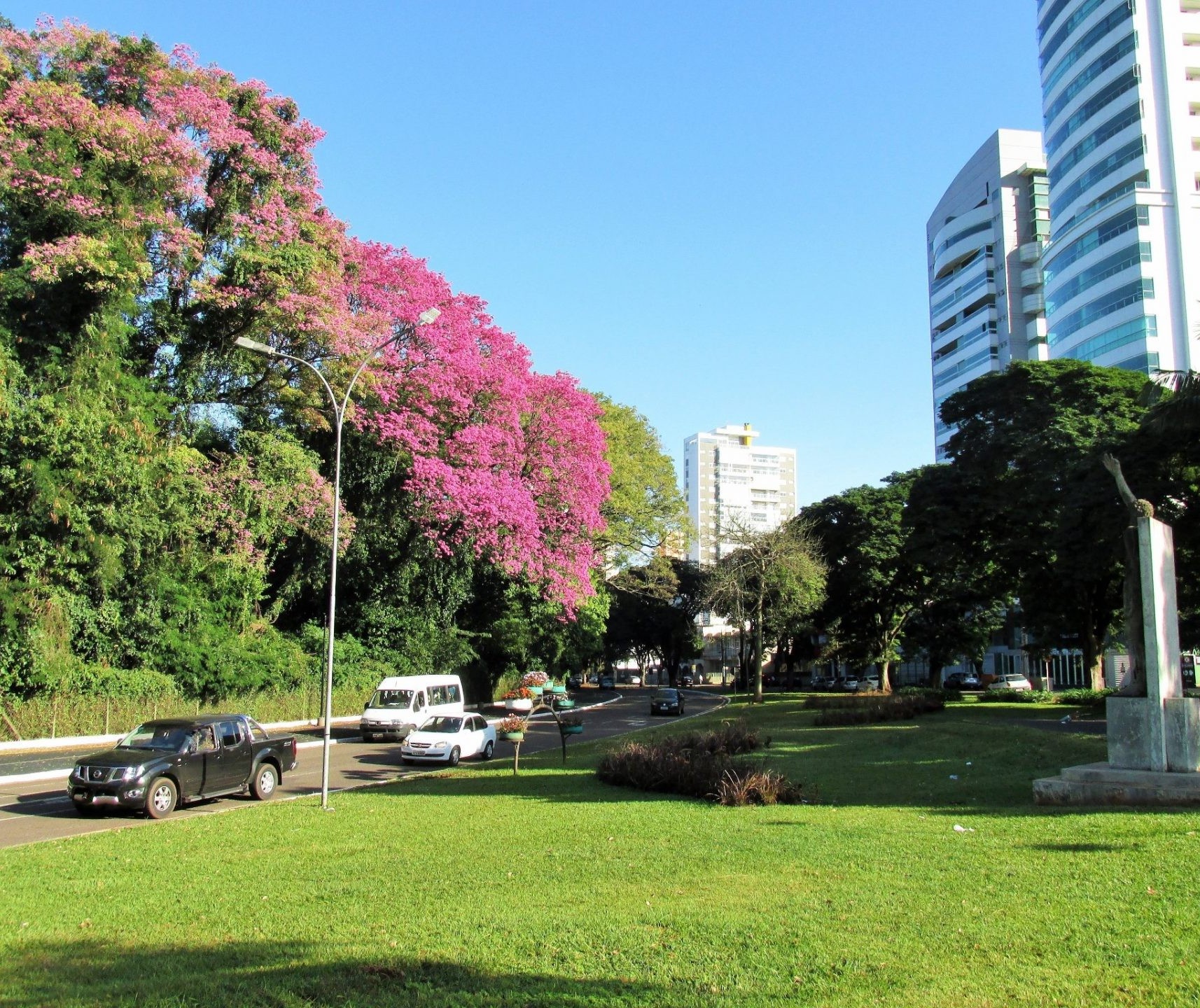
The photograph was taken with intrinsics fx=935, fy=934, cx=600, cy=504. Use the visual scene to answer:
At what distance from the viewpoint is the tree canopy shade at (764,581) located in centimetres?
4338

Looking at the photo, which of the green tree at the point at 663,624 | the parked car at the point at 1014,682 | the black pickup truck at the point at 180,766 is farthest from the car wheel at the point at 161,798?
the green tree at the point at 663,624

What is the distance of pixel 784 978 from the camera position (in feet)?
18.3

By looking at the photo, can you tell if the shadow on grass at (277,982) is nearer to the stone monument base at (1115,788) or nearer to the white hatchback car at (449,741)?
the stone monument base at (1115,788)

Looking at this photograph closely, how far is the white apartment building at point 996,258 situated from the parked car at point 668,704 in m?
51.2

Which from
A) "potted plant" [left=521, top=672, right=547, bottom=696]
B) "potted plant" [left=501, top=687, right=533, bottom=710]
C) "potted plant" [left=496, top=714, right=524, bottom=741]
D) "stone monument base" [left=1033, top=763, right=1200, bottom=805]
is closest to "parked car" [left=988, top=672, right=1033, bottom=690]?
"potted plant" [left=521, top=672, right=547, bottom=696]

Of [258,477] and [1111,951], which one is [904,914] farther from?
[258,477]

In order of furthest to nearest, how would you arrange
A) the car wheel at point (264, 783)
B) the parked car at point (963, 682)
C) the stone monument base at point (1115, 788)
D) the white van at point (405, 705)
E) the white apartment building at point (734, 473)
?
the white apartment building at point (734, 473) < the parked car at point (963, 682) < the white van at point (405, 705) < the car wheel at point (264, 783) < the stone monument base at point (1115, 788)

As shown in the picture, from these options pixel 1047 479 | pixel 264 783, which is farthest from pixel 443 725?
pixel 1047 479

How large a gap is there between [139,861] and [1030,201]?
314ft

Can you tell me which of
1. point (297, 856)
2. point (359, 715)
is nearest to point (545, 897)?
point (297, 856)

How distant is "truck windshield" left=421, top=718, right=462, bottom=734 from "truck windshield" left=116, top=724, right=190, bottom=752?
313 inches

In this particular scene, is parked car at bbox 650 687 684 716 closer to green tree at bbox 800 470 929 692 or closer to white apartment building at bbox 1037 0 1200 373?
green tree at bbox 800 470 929 692

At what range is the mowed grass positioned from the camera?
558 cm

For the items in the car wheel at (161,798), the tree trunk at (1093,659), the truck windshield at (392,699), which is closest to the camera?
the car wheel at (161,798)
